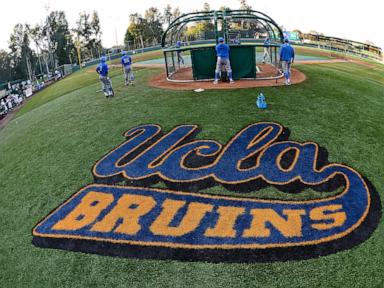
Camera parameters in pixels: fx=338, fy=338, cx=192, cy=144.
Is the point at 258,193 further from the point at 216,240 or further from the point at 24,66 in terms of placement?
the point at 24,66

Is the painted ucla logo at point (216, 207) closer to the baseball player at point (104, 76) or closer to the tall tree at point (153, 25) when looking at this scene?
the baseball player at point (104, 76)

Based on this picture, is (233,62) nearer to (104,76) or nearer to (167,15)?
(104,76)

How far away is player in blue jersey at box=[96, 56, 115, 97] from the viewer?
16.2 metres

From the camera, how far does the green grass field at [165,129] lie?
21.7 feet

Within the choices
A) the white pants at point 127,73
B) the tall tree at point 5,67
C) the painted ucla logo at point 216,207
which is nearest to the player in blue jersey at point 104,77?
the white pants at point 127,73

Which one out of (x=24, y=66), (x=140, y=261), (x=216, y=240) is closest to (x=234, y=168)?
(x=216, y=240)

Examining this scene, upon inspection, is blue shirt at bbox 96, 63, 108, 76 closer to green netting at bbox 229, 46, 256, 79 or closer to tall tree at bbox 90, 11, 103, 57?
green netting at bbox 229, 46, 256, 79

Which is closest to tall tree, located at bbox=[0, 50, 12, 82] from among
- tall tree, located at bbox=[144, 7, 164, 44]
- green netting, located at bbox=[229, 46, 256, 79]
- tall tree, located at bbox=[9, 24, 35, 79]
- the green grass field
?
tall tree, located at bbox=[9, 24, 35, 79]

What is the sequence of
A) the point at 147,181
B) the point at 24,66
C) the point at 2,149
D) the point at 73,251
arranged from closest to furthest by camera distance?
the point at 73,251 → the point at 147,181 → the point at 2,149 → the point at 24,66

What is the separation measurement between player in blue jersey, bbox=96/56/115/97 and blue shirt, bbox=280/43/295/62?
8.21m

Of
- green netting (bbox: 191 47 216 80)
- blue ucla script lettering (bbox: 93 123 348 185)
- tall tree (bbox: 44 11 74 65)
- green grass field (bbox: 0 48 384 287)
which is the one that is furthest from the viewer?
tall tree (bbox: 44 11 74 65)

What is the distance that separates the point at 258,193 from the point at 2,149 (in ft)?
39.9

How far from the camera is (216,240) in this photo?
7363 mm

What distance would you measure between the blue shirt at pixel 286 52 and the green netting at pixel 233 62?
232 centimetres
